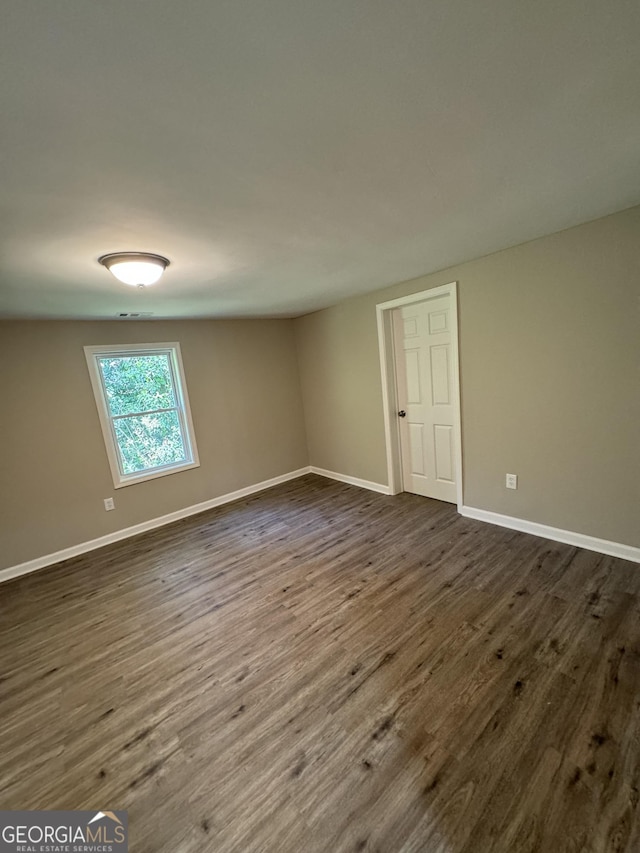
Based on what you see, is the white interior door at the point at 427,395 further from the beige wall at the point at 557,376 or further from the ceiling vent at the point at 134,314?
the ceiling vent at the point at 134,314

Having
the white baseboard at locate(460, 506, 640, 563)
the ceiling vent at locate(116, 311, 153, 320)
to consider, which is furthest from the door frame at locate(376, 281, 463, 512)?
the ceiling vent at locate(116, 311, 153, 320)

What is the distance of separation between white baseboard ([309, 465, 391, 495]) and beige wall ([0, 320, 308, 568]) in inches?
26.0

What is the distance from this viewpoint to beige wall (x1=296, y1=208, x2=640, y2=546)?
224cm

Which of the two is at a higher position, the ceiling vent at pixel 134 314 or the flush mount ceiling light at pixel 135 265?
the ceiling vent at pixel 134 314

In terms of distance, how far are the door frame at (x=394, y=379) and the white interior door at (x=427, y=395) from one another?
0.05 meters

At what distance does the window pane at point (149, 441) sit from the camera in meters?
3.73

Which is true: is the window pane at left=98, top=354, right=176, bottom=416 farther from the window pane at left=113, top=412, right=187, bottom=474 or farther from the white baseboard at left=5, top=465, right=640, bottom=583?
the white baseboard at left=5, top=465, right=640, bottom=583

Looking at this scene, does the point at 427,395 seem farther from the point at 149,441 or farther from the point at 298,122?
the point at 149,441

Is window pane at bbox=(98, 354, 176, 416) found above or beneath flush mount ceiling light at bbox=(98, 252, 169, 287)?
beneath

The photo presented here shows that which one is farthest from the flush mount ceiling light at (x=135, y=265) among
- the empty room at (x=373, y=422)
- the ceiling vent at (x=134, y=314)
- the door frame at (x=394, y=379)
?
the door frame at (x=394, y=379)

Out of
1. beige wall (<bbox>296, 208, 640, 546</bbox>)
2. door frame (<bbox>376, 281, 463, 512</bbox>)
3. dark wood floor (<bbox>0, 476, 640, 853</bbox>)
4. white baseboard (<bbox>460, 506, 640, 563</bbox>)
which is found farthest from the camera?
door frame (<bbox>376, 281, 463, 512</bbox>)

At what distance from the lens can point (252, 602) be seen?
2.45m

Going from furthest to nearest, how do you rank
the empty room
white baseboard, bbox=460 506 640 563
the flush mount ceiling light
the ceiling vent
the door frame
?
the ceiling vent → the door frame → white baseboard, bbox=460 506 640 563 → the flush mount ceiling light → the empty room

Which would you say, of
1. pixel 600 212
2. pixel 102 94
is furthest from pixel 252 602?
pixel 600 212
